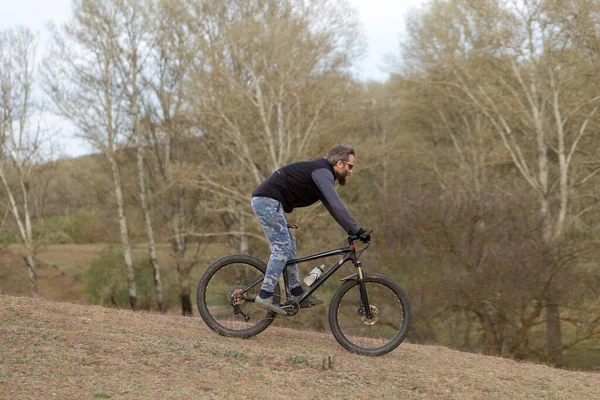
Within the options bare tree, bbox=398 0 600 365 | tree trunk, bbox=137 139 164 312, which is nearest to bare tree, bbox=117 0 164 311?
tree trunk, bbox=137 139 164 312

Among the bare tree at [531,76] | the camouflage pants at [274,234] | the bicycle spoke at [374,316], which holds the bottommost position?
the bicycle spoke at [374,316]

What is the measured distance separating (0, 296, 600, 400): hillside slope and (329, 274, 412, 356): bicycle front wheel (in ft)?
0.52

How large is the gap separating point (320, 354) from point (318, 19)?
17.7 meters

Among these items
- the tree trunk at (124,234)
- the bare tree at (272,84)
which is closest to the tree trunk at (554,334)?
the bare tree at (272,84)

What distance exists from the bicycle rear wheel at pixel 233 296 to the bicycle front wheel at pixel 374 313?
28.9 inches

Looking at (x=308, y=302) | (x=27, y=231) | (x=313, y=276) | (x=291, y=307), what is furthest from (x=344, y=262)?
(x=27, y=231)

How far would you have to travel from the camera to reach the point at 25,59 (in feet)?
99.8

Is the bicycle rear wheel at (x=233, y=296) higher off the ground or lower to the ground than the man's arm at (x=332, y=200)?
lower

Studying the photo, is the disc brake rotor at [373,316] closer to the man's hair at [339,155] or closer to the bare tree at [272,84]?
the man's hair at [339,155]

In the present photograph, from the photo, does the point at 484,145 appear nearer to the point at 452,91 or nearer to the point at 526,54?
the point at 452,91

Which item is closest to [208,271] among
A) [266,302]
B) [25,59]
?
[266,302]

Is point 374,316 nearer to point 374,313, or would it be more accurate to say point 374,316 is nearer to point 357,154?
point 374,313

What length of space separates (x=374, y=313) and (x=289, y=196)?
145 centimetres

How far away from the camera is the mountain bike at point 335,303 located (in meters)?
5.94
